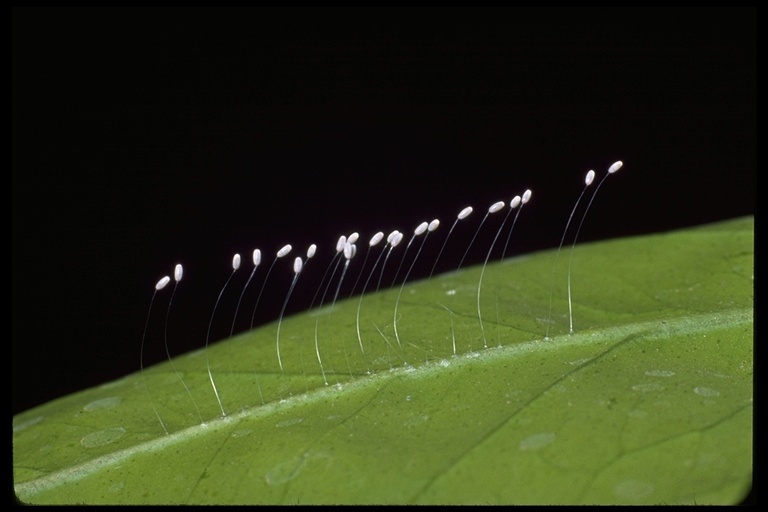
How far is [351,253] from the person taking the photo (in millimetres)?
3812

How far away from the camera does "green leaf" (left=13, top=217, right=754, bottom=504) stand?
2.77 m

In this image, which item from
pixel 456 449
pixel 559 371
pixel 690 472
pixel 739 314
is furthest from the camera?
pixel 739 314

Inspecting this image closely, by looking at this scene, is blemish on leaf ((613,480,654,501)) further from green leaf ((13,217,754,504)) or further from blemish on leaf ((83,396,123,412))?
blemish on leaf ((83,396,123,412))

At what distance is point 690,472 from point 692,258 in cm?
195

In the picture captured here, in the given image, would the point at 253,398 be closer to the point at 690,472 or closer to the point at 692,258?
the point at 690,472

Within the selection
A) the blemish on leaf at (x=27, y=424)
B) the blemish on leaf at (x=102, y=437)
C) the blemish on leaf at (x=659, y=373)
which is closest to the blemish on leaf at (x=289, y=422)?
the blemish on leaf at (x=102, y=437)

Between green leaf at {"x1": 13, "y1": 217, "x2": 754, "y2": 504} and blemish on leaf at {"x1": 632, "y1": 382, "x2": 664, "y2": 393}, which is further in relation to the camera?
blemish on leaf at {"x1": 632, "y1": 382, "x2": 664, "y2": 393}

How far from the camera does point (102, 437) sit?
355 cm

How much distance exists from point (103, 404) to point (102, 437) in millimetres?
337

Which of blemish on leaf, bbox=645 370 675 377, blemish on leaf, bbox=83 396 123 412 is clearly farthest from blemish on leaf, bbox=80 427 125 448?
blemish on leaf, bbox=645 370 675 377

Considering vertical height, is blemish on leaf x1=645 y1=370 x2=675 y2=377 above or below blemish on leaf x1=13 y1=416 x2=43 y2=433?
above

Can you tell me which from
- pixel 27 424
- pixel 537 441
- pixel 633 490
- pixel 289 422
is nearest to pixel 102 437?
pixel 27 424

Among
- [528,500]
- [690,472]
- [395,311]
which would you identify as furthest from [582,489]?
[395,311]

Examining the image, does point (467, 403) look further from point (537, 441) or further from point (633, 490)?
point (633, 490)
